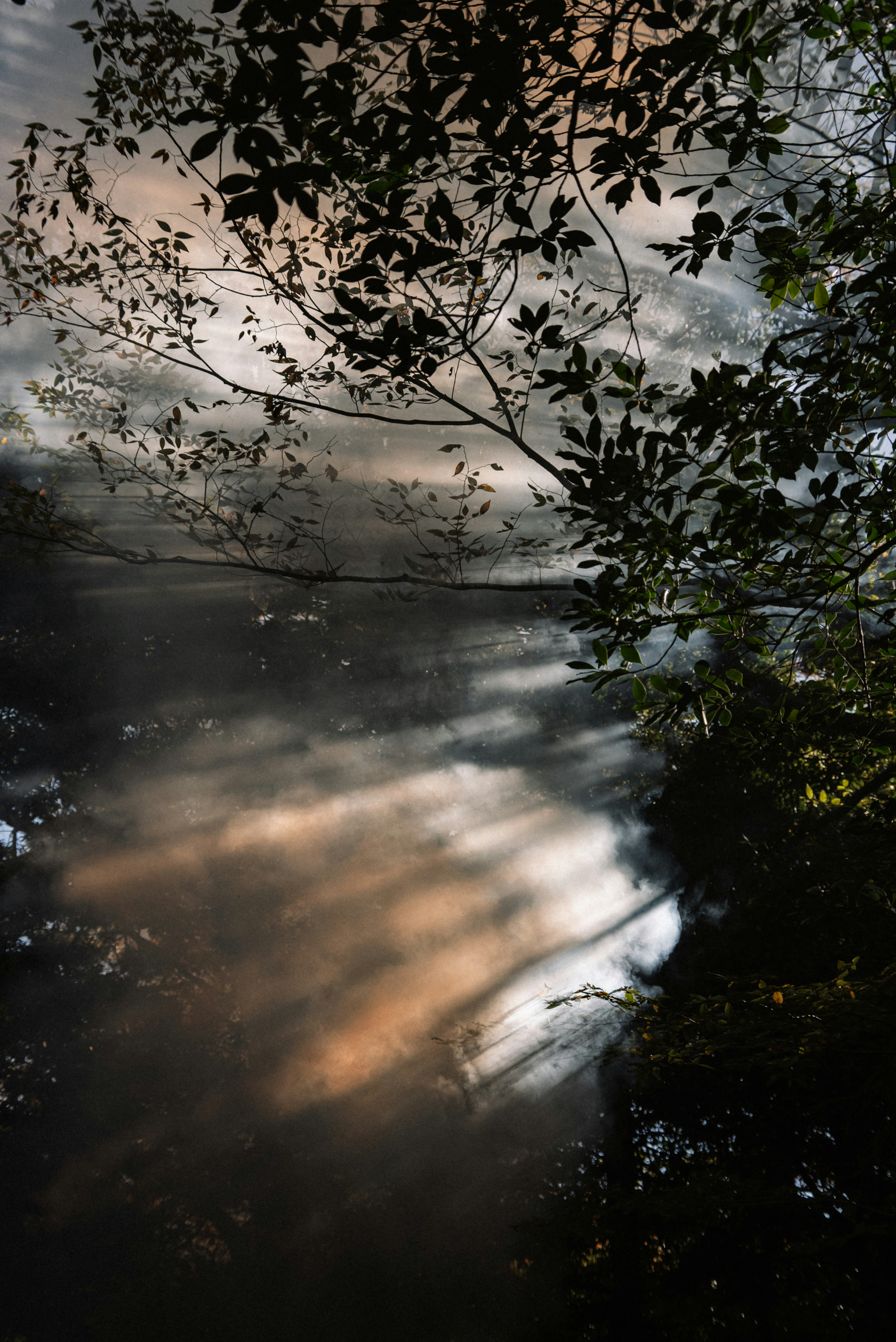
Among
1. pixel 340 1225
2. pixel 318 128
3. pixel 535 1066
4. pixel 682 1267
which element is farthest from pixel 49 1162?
pixel 318 128

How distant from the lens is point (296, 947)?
17.1 feet

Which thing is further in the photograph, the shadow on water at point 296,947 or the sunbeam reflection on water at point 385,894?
the sunbeam reflection on water at point 385,894

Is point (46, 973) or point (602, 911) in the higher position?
point (46, 973)

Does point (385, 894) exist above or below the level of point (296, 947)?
above

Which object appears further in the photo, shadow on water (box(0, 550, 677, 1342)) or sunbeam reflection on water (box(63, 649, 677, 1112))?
sunbeam reflection on water (box(63, 649, 677, 1112))

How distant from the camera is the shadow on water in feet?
12.3

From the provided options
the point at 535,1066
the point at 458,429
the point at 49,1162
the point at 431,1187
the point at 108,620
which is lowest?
the point at 431,1187

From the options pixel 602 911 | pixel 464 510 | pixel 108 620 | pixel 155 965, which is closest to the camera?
pixel 464 510

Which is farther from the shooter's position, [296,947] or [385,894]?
[385,894]

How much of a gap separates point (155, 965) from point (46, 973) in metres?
0.75

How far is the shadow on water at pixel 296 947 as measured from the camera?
3.76m

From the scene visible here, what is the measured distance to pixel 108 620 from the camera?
5535mm

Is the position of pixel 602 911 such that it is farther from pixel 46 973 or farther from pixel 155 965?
pixel 46 973

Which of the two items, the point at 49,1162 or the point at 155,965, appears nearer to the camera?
the point at 49,1162
